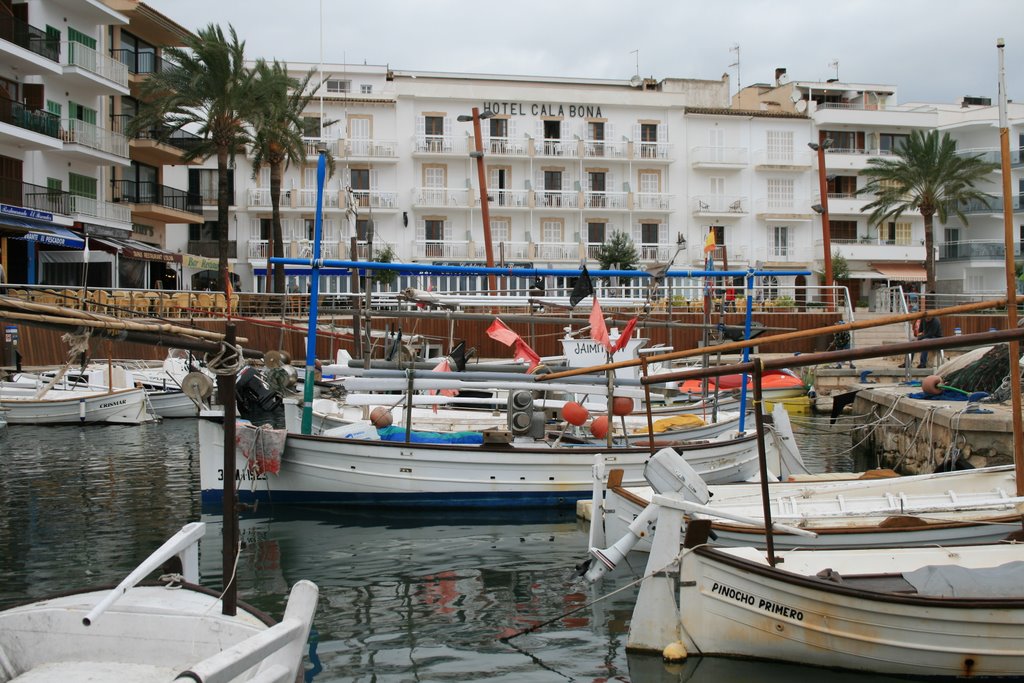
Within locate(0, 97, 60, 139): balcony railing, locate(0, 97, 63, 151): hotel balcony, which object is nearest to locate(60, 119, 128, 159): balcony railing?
locate(0, 97, 60, 139): balcony railing

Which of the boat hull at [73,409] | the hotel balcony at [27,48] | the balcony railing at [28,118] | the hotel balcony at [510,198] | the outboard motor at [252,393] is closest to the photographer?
the boat hull at [73,409]

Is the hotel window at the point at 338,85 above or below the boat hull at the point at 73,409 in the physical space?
above

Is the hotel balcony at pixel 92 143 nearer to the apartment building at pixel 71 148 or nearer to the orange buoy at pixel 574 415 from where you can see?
the apartment building at pixel 71 148

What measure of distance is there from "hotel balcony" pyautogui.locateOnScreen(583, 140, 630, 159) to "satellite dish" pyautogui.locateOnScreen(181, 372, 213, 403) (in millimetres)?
52255

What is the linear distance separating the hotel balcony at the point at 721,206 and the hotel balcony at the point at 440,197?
14569 mm

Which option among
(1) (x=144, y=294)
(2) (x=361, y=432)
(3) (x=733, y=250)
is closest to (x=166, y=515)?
(2) (x=361, y=432)

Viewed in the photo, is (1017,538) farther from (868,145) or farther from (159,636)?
(868,145)

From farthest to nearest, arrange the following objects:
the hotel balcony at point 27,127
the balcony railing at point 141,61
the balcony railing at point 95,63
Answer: the balcony railing at point 141,61
the balcony railing at point 95,63
the hotel balcony at point 27,127

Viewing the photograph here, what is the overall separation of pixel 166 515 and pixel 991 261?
57211 mm

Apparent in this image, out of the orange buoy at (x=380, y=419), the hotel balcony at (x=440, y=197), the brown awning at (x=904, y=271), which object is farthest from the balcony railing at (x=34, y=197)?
the brown awning at (x=904, y=271)

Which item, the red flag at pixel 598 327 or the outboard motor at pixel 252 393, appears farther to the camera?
the outboard motor at pixel 252 393

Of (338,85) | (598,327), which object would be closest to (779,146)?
(338,85)

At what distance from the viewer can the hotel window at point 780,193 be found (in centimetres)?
5881

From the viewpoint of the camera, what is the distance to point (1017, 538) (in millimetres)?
8844
